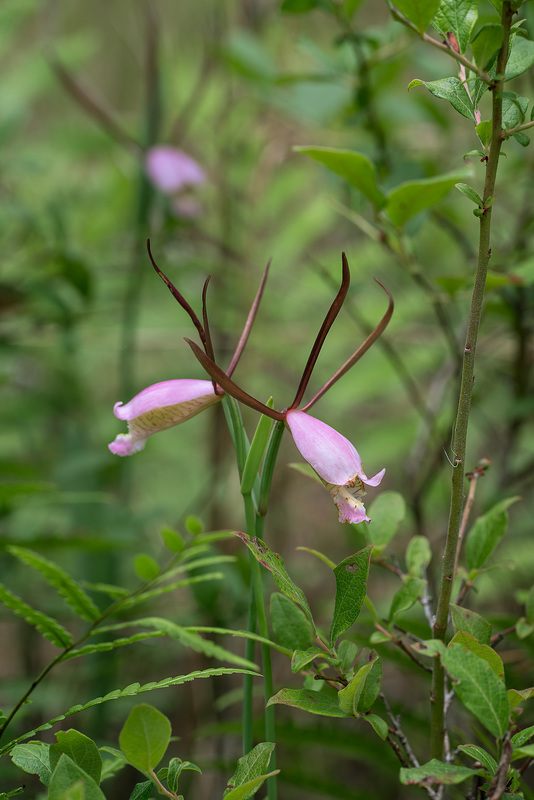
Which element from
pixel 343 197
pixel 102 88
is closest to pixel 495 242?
pixel 343 197

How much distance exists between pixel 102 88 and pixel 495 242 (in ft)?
8.14

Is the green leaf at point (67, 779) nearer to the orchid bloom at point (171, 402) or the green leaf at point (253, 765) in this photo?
the green leaf at point (253, 765)

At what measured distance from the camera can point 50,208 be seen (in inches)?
39.1

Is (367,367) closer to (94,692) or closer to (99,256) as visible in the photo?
(99,256)

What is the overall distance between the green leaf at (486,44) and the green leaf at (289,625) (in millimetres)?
324

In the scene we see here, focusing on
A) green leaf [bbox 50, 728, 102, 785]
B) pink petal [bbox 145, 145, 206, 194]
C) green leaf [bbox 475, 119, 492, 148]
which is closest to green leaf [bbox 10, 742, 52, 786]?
green leaf [bbox 50, 728, 102, 785]

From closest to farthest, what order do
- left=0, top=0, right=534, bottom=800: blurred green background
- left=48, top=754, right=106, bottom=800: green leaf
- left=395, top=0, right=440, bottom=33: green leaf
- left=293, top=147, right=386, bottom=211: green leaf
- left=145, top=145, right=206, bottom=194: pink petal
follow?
left=48, top=754, right=106, bottom=800: green leaf < left=395, top=0, right=440, bottom=33: green leaf < left=293, top=147, right=386, bottom=211: green leaf < left=0, top=0, right=534, bottom=800: blurred green background < left=145, top=145, right=206, bottom=194: pink petal

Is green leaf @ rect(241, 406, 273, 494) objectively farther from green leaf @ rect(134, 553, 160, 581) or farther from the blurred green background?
the blurred green background

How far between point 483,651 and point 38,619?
→ 25cm

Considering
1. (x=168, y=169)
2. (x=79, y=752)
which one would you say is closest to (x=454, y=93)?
(x=79, y=752)

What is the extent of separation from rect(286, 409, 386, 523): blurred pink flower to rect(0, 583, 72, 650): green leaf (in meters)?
0.18

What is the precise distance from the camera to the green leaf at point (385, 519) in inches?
18.9

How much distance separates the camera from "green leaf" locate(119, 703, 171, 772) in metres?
0.30

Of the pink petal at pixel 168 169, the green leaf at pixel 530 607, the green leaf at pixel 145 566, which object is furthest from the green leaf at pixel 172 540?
the pink petal at pixel 168 169
